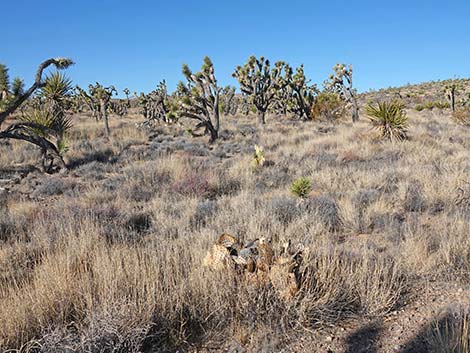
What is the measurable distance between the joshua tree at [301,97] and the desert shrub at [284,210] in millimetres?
21640

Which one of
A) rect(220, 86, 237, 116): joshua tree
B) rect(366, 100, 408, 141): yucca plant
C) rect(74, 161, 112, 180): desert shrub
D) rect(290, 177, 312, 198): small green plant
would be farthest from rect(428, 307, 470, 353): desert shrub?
rect(220, 86, 237, 116): joshua tree

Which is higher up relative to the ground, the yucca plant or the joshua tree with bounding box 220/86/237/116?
the joshua tree with bounding box 220/86/237/116

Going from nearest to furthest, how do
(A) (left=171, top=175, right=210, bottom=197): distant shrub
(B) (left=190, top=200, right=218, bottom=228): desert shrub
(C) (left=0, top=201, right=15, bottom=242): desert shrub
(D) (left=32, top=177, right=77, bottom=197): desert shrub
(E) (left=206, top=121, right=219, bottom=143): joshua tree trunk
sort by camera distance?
(C) (left=0, top=201, right=15, bottom=242): desert shrub < (B) (left=190, top=200, right=218, bottom=228): desert shrub < (A) (left=171, top=175, right=210, bottom=197): distant shrub < (D) (left=32, top=177, right=77, bottom=197): desert shrub < (E) (left=206, top=121, right=219, bottom=143): joshua tree trunk

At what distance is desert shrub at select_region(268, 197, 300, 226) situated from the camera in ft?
19.0

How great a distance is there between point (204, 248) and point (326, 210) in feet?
8.44

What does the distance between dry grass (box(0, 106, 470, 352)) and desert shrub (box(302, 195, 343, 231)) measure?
3 centimetres

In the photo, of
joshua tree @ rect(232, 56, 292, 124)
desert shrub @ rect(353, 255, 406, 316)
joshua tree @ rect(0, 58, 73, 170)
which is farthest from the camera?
joshua tree @ rect(232, 56, 292, 124)

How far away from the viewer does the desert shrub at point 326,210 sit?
563 cm

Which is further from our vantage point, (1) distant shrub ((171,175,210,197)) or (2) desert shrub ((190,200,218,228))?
(1) distant shrub ((171,175,210,197))

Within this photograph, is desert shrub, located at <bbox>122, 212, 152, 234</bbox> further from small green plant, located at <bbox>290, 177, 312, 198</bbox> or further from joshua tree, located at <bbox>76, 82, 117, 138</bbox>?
joshua tree, located at <bbox>76, 82, 117, 138</bbox>

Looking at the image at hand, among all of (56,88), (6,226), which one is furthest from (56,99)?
(6,226)

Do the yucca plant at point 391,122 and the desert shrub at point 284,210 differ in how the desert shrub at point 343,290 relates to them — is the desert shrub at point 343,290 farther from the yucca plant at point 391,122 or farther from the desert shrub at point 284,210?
the yucca plant at point 391,122

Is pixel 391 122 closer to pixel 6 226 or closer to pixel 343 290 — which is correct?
pixel 343 290

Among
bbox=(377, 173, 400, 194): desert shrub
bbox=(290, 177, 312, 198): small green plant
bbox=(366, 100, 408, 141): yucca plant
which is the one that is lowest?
bbox=(377, 173, 400, 194): desert shrub
